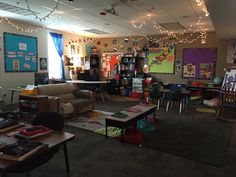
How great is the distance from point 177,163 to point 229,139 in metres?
1.60

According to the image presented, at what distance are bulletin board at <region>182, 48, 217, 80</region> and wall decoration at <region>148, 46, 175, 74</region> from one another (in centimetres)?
51

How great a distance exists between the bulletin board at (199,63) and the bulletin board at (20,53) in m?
5.67

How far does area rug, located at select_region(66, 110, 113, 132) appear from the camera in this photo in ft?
14.6

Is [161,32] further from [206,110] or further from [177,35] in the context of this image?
[206,110]

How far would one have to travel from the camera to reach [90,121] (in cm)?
483

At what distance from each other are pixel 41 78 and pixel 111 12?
380cm

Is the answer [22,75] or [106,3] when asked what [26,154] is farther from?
[22,75]

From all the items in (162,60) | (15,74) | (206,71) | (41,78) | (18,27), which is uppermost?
(18,27)

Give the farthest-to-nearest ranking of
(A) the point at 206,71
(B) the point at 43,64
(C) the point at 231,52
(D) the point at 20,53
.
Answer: (A) the point at 206,71 → (B) the point at 43,64 → (C) the point at 231,52 → (D) the point at 20,53

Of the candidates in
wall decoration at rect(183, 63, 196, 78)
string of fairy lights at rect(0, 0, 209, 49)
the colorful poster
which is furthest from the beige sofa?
the colorful poster

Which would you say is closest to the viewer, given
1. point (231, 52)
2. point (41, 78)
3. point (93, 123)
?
point (93, 123)

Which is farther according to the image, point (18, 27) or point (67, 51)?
point (67, 51)

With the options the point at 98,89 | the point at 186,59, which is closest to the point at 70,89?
the point at 98,89

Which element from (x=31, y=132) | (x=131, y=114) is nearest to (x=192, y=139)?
(x=131, y=114)
